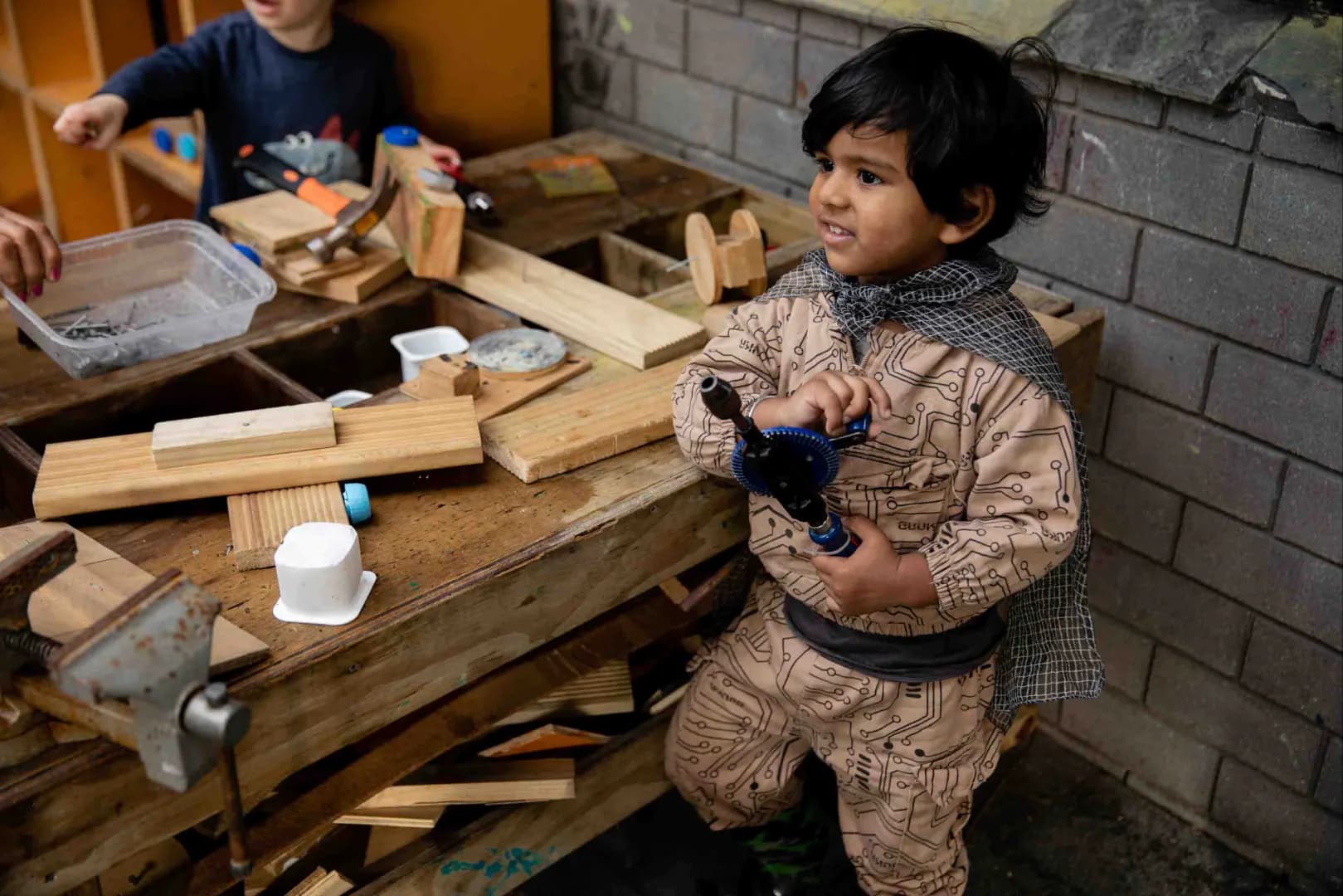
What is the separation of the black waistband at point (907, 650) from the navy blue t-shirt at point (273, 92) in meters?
1.58

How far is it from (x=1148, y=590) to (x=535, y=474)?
1.37 meters

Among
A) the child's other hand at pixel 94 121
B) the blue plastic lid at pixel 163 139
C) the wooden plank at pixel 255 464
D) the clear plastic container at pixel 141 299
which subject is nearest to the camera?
the wooden plank at pixel 255 464

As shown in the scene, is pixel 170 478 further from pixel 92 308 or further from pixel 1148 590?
pixel 1148 590

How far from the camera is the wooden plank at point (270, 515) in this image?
1512 millimetres

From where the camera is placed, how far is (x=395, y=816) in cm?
190

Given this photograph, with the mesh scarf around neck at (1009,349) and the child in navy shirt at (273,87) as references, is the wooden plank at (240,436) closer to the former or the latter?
the mesh scarf around neck at (1009,349)

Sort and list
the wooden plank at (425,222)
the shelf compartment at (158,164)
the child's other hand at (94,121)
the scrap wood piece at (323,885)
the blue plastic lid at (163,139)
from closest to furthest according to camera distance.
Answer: the scrap wood piece at (323,885) → the wooden plank at (425,222) → the child's other hand at (94,121) → the shelf compartment at (158,164) → the blue plastic lid at (163,139)

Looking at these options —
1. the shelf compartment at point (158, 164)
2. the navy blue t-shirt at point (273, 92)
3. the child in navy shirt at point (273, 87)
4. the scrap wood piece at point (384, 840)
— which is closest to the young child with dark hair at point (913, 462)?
the scrap wood piece at point (384, 840)

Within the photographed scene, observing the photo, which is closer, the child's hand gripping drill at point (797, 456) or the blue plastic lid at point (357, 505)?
the child's hand gripping drill at point (797, 456)

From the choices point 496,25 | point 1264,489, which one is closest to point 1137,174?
point 1264,489

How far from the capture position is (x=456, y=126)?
9.99ft

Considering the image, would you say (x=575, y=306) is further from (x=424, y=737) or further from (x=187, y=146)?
(x=187, y=146)

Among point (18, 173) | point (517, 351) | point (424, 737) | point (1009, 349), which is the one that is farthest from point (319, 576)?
point (18, 173)

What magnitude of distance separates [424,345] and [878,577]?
0.93 metres
